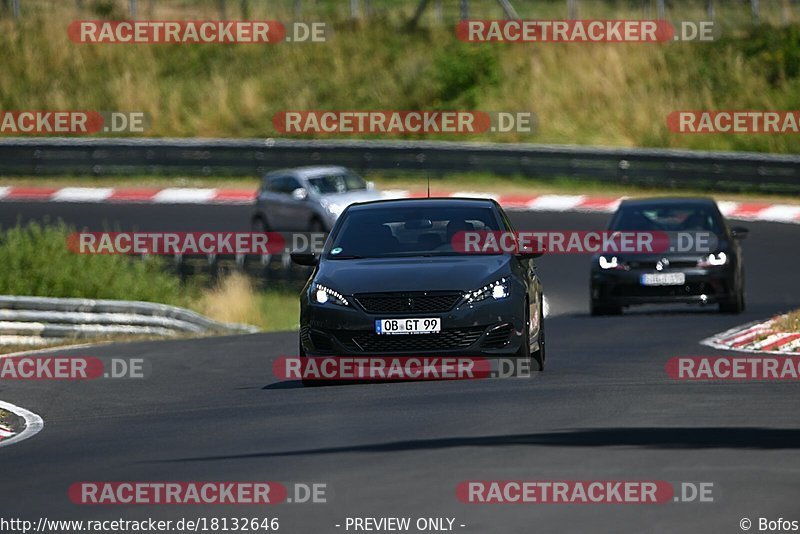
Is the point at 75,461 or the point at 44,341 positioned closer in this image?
the point at 75,461

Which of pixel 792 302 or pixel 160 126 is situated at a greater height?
pixel 160 126

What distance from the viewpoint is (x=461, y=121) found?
43.2m

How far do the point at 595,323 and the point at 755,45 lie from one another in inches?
908

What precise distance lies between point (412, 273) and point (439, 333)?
0.56 m

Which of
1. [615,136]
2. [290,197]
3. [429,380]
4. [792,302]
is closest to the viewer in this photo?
[429,380]

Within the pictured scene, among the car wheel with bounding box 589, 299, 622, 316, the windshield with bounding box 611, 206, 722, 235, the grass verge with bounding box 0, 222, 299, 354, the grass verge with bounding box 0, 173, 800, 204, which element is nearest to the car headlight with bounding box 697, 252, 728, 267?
the windshield with bounding box 611, 206, 722, 235

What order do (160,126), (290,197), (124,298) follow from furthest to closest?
(160,126)
(290,197)
(124,298)

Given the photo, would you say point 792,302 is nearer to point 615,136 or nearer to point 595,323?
point 595,323

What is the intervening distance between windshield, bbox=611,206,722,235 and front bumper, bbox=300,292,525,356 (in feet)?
29.6

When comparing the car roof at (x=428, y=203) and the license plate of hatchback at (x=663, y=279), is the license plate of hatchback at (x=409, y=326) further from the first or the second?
the license plate of hatchback at (x=663, y=279)

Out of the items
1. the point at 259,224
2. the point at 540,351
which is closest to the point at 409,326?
the point at 540,351

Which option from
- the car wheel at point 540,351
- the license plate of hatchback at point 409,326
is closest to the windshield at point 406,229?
the car wheel at point 540,351

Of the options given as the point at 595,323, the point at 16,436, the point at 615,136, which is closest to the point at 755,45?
the point at 615,136

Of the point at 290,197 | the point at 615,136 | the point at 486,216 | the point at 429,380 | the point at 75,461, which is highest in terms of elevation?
the point at 615,136
